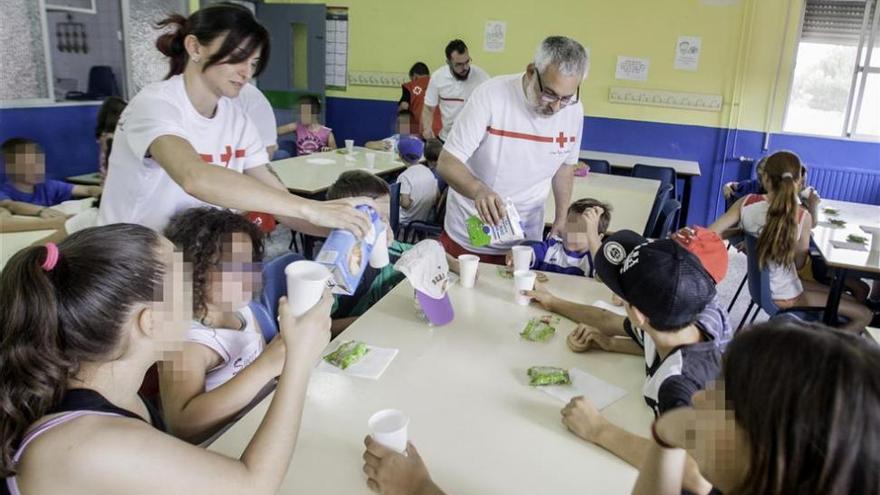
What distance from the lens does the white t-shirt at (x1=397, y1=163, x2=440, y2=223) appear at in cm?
419

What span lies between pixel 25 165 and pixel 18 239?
4.30 feet

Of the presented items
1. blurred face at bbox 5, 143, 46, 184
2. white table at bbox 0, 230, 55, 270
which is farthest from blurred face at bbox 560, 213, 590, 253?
blurred face at bbox 5, 143, 46, 184

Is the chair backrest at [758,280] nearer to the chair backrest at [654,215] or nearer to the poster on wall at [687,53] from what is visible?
the chair backrest at [654,215]

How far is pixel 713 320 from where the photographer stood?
58.4 inches

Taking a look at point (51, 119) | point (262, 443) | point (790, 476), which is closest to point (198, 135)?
point (262, 443)

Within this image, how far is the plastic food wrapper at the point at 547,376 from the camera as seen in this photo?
1.59 m

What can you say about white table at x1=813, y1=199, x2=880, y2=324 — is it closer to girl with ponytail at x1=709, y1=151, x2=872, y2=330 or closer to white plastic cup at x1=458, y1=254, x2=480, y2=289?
girl with ponytail at x1=709, y1=151, x2=872, y2=330

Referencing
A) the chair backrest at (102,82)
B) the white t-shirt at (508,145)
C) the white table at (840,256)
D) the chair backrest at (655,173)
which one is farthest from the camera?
the chair backrest at (102,82)

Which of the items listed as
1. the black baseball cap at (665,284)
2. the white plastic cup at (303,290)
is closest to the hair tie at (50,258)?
the white plastic cup at (303,290)

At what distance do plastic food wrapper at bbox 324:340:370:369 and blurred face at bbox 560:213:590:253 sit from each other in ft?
4.65

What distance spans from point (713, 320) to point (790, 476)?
76cm

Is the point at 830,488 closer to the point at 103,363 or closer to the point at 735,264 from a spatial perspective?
the point at 103,363

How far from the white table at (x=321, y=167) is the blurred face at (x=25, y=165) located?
146cm

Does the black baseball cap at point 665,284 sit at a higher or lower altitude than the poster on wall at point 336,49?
lower
